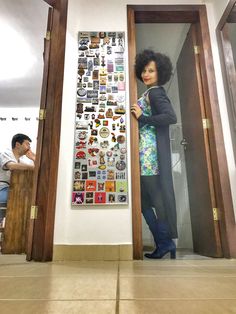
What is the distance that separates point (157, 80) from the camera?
2354 millimetres

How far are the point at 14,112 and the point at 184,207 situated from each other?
370 cm

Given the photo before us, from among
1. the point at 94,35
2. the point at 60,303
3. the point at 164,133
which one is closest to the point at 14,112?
the point at 94,35

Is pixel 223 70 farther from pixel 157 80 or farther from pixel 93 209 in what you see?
pixel 93 209

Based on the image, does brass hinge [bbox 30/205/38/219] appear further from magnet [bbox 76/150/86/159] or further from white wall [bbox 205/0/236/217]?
white wall [bbox 205/0/236/217]

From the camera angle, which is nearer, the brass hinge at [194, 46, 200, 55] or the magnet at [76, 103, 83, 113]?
the magnet at [76, 103, 83, 113]

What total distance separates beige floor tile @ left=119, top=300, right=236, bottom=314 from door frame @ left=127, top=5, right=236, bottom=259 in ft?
3.82

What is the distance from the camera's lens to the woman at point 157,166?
6.21 feet

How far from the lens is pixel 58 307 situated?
434 mm

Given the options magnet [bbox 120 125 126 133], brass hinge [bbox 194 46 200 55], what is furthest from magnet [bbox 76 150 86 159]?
brass hinge [bbox 194 46 200 55]

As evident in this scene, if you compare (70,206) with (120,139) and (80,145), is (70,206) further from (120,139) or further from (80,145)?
(120,139)

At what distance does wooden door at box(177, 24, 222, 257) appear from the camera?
1860 millimetres

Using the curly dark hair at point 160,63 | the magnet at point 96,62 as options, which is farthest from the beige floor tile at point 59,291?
the curly dark hair at point 160,63

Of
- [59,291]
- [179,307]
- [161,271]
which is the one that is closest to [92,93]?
[161,271]

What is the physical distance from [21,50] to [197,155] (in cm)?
277
